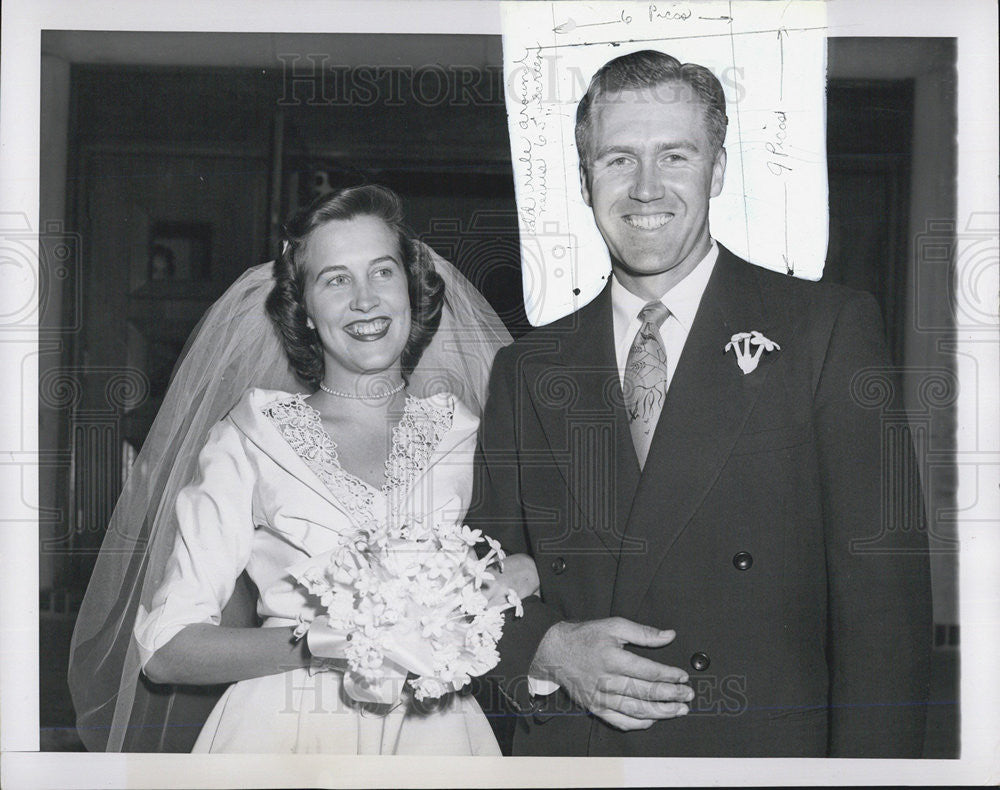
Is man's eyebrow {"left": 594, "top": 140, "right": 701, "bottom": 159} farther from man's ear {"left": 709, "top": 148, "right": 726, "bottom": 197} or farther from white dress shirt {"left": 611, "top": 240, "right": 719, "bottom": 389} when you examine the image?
white dress shirt {"left": 611, "top": 240, "right": 719, "bottom": 389}

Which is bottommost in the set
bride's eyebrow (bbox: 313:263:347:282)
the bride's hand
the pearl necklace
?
the bride's hand

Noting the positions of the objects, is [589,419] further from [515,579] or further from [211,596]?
[211,596]

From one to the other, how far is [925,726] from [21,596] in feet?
5.58

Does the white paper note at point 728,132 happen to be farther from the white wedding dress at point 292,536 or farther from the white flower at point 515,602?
the white flower at point 515,602

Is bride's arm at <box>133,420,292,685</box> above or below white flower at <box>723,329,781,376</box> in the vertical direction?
below

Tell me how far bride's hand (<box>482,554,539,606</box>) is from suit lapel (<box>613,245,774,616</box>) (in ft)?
0.51

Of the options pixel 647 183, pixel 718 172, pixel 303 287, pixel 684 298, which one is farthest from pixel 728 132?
pixel 303 287

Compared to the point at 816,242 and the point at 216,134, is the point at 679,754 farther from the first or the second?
the point at 216,134

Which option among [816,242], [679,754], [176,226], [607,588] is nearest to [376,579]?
[607,588]

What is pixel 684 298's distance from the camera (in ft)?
5.54

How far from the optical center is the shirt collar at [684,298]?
5.53 ft

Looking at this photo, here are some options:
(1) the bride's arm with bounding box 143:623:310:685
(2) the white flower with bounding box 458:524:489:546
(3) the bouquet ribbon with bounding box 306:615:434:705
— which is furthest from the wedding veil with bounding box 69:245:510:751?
(3) the bouquet ribbon with bounding box 306:615:434:705

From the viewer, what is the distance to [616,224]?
5.60 ft

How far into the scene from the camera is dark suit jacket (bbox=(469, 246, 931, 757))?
165cm
